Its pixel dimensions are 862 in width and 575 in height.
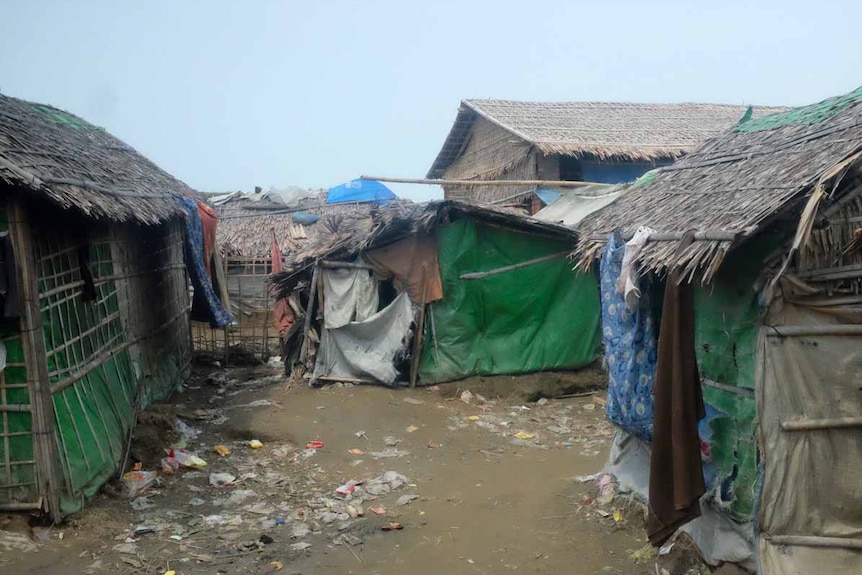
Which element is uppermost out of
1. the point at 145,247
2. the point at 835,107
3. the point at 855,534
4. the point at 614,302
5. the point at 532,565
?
the point at 835,107

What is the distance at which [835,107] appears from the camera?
5.69m

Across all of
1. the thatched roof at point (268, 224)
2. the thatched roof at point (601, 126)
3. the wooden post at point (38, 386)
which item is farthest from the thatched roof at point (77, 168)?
the thatched roof at point (601, 126)

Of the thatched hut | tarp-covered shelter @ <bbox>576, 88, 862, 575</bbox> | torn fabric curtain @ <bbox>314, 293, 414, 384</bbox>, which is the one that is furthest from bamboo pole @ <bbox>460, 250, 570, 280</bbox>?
tarp-covered shelter @ <bbox>576, 88, 862, 575</bbox>

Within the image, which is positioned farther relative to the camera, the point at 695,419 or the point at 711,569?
the point at 711,569

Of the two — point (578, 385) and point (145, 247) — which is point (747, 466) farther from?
point (145, 247)

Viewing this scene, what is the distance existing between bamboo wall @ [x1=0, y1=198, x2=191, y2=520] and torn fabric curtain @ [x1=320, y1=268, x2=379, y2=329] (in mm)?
2710

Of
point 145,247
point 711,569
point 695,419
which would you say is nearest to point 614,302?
point 695,419

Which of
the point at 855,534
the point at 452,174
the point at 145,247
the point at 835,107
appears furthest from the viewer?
the point at 452,174

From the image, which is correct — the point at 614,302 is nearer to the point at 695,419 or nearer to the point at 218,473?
the point at 695,419

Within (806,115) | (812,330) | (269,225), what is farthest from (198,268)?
(269,225)

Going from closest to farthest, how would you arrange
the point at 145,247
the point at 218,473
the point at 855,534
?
1. the point at 855,534
2. the point at 218,473
3. the point at 145,247

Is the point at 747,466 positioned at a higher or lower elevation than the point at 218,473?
higher

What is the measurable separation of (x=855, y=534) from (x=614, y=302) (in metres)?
2.39

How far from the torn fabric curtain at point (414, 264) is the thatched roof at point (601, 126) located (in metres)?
4.82
